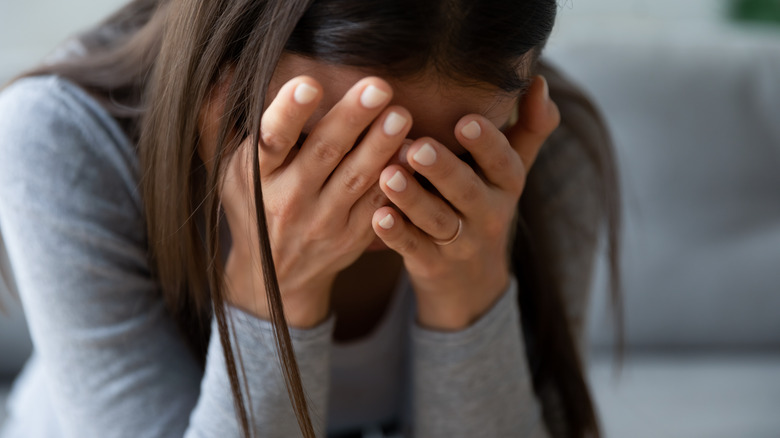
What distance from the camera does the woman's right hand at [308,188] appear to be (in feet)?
1.46

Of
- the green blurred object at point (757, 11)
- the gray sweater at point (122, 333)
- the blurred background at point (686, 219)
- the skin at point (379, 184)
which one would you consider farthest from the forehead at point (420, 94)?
the green blurred object at point (757, 11)

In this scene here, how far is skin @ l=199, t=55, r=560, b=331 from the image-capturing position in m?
0.46

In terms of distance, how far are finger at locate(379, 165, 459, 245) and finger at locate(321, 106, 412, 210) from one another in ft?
0.04

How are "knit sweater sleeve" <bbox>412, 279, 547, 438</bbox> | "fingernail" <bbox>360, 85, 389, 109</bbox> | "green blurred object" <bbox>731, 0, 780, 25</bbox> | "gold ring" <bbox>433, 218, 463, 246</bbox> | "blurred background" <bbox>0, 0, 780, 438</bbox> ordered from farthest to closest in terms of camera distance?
"green blurred object" <bbox>731, 0, 780, 25</bbox> < "blurred background" <bbox>0, 0, 780, 438</bbox> < "knit sweater sleeve" <bbox>412, 279, 547, 438</bbox> < "gold ring" <bbox>433, 218, 463, 246</bbox> < "fingernail" <bbox>360, 85, 389, 109</bbox>

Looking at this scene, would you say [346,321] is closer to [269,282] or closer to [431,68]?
[269,282]

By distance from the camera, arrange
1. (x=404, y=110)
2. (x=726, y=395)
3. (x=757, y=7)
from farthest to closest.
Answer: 1. (x=757, y=7)
2. (x=726, y=395)
3. (x=404, y=110)

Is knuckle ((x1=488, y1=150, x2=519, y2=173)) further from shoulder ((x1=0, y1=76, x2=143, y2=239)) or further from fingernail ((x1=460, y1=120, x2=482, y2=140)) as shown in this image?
shoulder ((x1=0, y1=76, x2=143, y2=239))

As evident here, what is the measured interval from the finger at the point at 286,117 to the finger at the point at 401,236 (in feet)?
0.27

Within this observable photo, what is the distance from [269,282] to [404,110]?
0.16 m

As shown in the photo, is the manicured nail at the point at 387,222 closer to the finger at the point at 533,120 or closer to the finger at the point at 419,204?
the finger at the point at 419,204

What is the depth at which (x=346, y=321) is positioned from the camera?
831 millimetres

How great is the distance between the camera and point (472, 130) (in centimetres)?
47

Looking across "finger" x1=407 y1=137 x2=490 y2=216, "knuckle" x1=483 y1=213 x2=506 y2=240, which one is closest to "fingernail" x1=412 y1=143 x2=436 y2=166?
"finger" x1=407 y1=137 x2=490 y2=216

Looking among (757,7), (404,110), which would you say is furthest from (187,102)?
(757,7)
